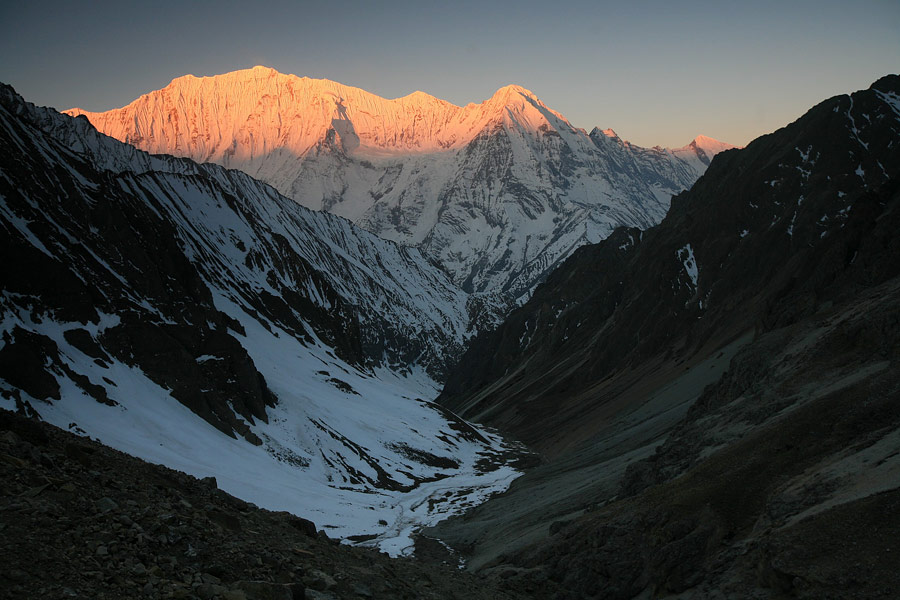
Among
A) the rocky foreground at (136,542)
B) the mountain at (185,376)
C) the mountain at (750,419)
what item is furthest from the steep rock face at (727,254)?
the rocky foreground at (136,542)

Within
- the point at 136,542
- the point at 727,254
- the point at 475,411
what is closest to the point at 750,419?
the point at 136,542

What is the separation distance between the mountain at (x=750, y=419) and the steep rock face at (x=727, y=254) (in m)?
0.47

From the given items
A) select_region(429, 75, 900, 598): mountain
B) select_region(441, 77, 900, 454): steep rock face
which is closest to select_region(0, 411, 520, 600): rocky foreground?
select_region(429, 75, 900, 598): mountain

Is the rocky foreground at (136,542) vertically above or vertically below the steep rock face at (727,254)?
below

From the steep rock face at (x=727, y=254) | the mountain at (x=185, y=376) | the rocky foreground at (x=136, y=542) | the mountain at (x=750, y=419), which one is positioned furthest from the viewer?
the steep rock face at (x=727, y=254)

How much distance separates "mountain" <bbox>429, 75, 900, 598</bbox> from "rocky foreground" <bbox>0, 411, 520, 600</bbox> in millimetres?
9623

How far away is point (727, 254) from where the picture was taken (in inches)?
5172

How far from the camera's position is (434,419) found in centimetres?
12656

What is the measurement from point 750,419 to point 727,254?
326 feet

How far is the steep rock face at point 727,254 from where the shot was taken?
372ft

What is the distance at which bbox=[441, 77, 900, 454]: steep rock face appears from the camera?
113m

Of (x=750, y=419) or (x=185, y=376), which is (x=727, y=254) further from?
(x=750, y=419)

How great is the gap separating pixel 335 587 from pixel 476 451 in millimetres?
100517

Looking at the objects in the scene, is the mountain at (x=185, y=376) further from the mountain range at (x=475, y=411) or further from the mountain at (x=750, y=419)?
the mountain at (x=750, y=419)
